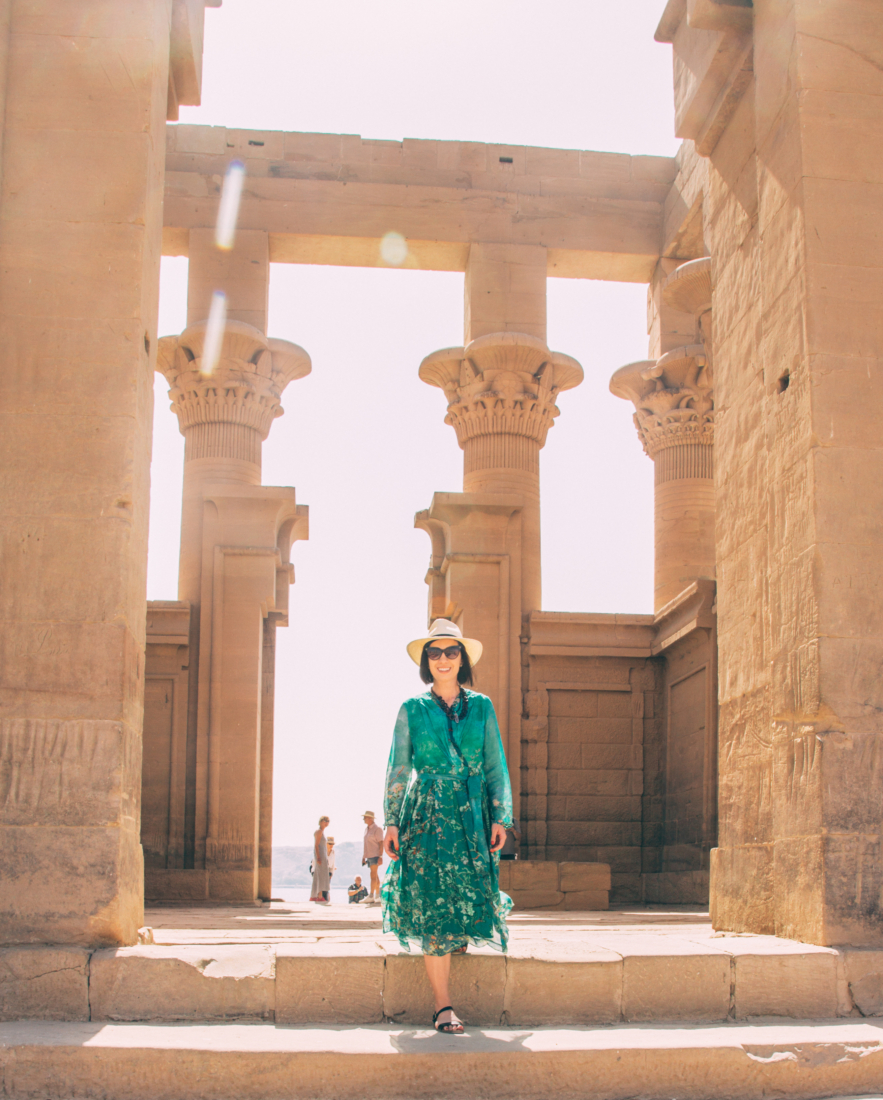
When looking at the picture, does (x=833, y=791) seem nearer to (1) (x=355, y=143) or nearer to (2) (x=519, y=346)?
(2) (x=519, y=346)

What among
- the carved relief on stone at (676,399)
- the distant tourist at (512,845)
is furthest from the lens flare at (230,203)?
the distant tourist at (512,845)

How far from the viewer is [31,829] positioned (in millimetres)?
5055

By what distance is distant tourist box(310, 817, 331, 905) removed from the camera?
15.6 meters

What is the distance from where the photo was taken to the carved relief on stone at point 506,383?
16.8 meters

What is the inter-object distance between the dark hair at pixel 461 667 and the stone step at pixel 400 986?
1095mm

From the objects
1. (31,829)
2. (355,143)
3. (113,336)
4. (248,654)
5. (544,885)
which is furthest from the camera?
(355,143)

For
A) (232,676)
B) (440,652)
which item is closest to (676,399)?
(232,676)

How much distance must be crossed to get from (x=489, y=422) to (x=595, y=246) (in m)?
3.51

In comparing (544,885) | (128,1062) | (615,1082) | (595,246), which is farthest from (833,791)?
(595,246)

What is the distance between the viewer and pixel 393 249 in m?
18.1

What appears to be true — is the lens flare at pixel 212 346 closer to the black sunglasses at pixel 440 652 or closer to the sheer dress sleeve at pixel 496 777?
the black sunglasses at pixel 440 652

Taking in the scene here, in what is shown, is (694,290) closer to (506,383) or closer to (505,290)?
(506,383)

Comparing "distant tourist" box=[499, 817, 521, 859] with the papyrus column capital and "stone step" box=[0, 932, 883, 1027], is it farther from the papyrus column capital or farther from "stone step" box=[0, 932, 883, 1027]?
"stone step" box=[0, 932, 883, 1027]

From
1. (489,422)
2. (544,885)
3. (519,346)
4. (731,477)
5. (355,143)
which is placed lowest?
(544,885)
